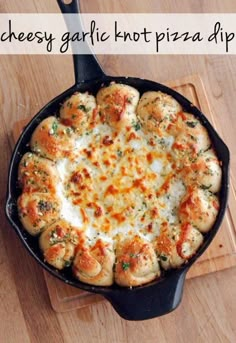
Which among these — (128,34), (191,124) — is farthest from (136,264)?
(128,34)

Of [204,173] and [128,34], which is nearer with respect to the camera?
[204,173]

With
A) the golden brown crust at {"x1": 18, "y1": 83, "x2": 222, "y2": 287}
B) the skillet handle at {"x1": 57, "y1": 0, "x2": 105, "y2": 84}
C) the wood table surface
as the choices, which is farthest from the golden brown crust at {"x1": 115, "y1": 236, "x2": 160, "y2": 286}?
the skillet handle at {"x1": 57, "y1": 0, "x2": 105, "y2": 84}

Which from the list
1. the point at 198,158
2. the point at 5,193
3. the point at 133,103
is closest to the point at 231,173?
the point at 198,158

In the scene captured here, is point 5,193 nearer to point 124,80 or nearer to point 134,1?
point 124,80

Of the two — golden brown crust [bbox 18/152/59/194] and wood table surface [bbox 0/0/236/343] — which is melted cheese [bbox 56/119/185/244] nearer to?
golden brown crust [bbox 18/152/59/194]

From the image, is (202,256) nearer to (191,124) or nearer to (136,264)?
(136,264)

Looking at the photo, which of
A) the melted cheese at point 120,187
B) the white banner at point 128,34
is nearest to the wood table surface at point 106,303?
the white banner at point 128,34
